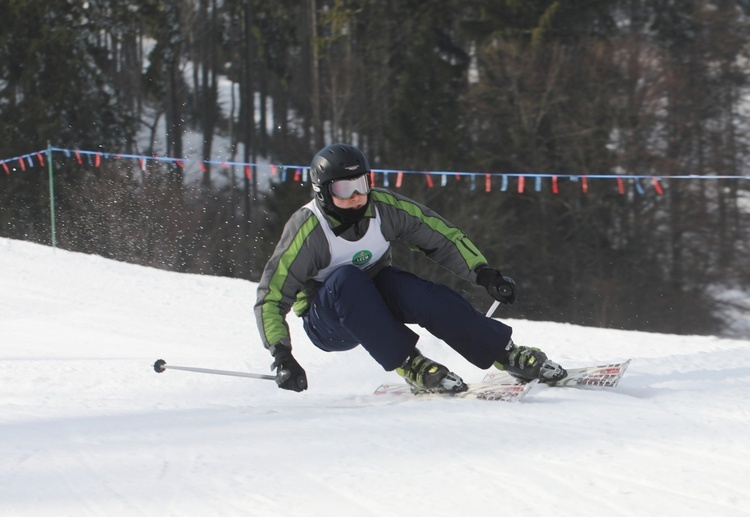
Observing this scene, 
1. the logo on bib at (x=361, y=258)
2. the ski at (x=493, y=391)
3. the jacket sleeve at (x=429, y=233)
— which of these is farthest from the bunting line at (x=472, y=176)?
the ski at (x=493, y=391)

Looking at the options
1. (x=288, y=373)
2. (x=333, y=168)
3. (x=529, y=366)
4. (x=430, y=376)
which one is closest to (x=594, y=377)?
(x=529, y=366)

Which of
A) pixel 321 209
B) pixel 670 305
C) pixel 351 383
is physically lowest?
pixel 670 305

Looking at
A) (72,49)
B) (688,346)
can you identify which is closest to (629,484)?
(688,346)

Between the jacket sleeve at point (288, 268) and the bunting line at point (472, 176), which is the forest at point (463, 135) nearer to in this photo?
the bunting line at point (472, 176)

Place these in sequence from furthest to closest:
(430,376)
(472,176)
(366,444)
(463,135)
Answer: (463,135) < (472,176) < (430,376) < (366,444)

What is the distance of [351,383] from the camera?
4613mm

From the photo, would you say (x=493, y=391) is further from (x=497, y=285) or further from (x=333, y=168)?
(x=333, y=168)

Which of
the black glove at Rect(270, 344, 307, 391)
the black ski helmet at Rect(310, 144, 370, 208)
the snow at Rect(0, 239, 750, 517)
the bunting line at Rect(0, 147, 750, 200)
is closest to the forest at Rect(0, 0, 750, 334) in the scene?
the bunting line at Rect(0, 147, 750, 200)

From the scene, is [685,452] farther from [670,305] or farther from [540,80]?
[540,80]

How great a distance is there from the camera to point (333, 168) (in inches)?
140

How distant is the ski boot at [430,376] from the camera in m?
3.48

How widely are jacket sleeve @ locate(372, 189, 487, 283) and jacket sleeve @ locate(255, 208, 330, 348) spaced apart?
0.29 metres

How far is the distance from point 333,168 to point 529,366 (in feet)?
3.22

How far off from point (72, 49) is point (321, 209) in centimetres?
2478
